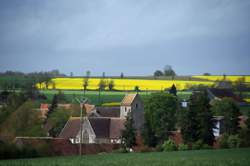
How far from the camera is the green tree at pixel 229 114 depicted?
326 ft

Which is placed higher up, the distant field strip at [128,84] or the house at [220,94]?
the distant field strip at [128,84]

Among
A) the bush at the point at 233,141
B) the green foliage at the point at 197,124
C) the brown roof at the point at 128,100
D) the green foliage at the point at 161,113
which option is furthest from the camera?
the brown roof at the point at 128,100

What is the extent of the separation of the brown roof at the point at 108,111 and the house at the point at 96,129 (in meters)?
12.2

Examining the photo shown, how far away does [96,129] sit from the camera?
10212cm

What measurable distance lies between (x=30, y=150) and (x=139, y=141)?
92.6 ft

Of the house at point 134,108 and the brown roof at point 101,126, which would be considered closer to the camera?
the brown roof at point 101,126

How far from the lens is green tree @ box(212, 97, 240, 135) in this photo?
99.5 metres

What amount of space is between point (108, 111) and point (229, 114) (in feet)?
67.9

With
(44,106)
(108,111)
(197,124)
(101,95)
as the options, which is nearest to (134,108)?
(108,111)

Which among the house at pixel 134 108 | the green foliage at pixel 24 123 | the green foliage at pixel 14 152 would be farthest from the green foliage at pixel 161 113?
the green foliage at pixel 14 152

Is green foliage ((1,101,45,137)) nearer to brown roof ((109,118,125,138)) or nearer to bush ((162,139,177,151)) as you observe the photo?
brown roof ((109,118,125,138))

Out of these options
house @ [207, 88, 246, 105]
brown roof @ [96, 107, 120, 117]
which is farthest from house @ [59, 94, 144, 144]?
house @ [207, 88, 246, 105]

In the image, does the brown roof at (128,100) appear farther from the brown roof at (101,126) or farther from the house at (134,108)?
the brown roof at (101,126)

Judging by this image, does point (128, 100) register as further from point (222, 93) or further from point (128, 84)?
point (128, 84)
